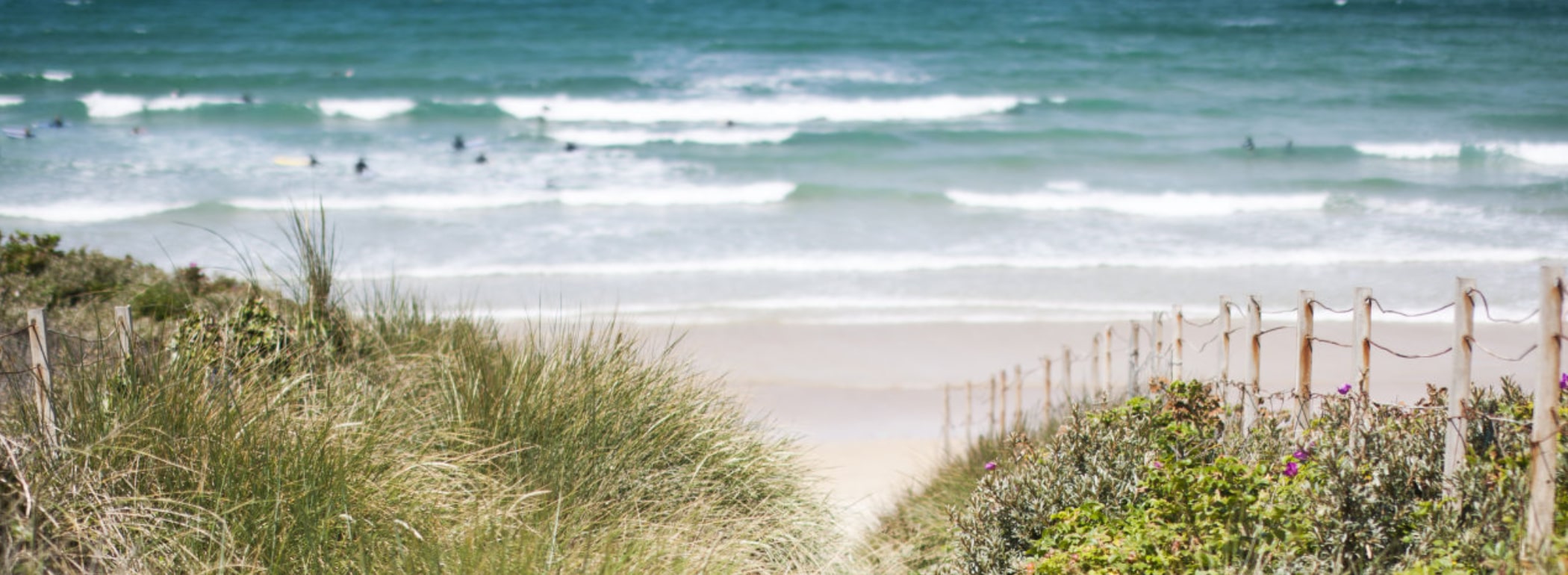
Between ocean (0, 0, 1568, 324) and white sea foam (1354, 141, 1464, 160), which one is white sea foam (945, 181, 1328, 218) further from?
white sea foam (1354, 141, 1464, 160)

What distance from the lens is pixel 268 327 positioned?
6.00 m

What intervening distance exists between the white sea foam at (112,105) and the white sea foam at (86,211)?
10074 mm

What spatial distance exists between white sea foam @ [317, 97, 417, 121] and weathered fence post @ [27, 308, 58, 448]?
25.7 metres

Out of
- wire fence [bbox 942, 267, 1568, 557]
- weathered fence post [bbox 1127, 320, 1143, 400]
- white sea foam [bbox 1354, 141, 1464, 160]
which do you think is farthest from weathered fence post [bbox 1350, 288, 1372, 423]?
white sea foam [bbox 1354, 141, 1464, 160]

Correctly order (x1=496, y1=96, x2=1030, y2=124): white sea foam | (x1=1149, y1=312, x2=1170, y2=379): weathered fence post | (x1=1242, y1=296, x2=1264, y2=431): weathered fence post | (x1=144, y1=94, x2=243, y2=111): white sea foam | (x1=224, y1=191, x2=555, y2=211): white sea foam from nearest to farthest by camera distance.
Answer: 1. (x1=1242, y1=296, x2=1264, y2=431): weathered fence post
2. (x1=1149, y1=312, x2=1170, y2=379): weathered fence post
3. (x1=224, y1=191, x2=555, y2=211): white sea foam
4. (x1=144, y1=94, x2=243, y2=111): white sea foam
5. (x1=496, y1=96, x2=1030, y2=124): white sea foam

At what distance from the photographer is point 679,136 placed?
88.6 feet

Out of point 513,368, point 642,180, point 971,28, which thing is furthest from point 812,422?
point 971,28

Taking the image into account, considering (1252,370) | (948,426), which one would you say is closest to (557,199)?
(948,426)

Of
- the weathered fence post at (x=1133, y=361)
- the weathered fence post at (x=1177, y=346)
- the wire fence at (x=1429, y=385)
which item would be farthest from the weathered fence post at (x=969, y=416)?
the weathered fence post at (x=1177, y=346)

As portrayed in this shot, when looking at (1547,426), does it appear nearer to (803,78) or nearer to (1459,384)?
(1459,384)

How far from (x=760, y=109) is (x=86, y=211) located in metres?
16.0

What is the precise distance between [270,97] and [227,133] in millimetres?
3985

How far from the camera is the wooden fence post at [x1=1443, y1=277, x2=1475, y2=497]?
3770mm

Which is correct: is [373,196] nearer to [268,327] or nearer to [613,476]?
[268,327]
